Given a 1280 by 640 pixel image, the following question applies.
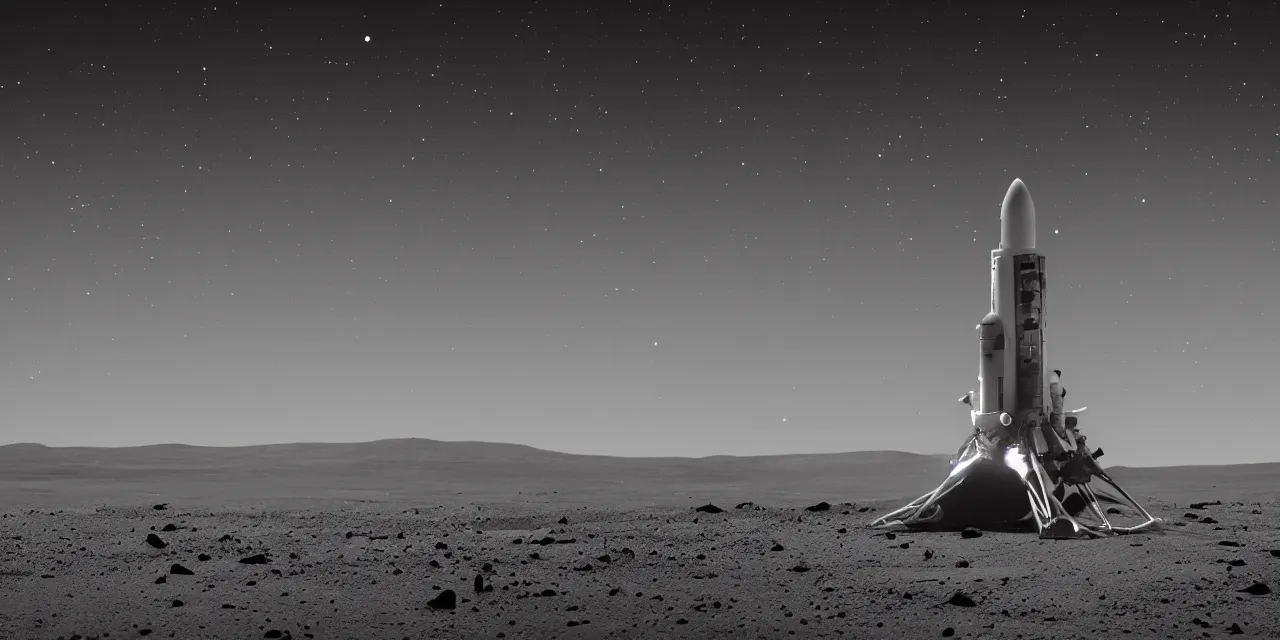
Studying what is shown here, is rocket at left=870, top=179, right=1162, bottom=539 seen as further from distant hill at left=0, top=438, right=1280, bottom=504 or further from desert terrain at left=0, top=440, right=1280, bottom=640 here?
distant hill at left=0, top=438, right=1280, bottom=504

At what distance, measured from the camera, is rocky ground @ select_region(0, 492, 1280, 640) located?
1580 centimetres

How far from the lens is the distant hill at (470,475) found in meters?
38.5

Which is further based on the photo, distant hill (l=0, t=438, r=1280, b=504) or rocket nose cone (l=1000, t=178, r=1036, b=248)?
distant hill (l=0, t=438, r=1280, b=504)

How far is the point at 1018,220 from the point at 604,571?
12348 mm

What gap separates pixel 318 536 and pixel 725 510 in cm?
1086

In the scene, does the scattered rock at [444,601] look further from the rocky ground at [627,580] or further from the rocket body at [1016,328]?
the rocket body at [1016,328]

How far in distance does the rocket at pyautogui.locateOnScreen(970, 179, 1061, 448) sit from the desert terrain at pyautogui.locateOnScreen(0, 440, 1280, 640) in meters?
3.00

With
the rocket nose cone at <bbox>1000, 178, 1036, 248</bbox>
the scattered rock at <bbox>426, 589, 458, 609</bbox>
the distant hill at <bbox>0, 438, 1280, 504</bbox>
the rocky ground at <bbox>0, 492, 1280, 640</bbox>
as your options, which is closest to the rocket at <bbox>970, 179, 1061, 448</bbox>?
the rocket nose cone at <bbox>1000, 178, 1036, 248</bbox>

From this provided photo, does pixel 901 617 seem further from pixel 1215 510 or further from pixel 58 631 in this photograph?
pixel 1215 510

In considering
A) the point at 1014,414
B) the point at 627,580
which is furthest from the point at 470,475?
the point at 627,580

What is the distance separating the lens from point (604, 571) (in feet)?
65.5

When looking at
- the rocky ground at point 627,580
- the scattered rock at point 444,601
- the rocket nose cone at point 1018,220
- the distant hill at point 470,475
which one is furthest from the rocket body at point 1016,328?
the scattered rock at point 444,601

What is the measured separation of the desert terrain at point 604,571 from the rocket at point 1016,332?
2996 mm

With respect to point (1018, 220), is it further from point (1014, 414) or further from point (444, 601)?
point (444, 601)
